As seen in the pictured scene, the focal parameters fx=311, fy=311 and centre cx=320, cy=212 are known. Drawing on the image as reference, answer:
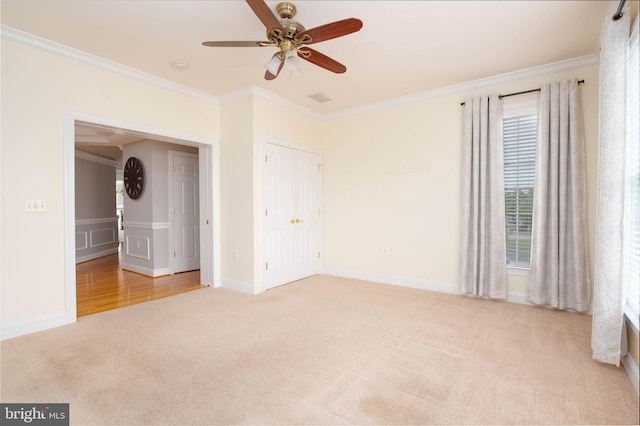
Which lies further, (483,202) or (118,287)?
(118,287)

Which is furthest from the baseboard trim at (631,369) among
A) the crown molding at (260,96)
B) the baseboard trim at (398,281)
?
the crown molding at (260,96)

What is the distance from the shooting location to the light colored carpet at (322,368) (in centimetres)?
180

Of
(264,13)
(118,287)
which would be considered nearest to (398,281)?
(264,13)

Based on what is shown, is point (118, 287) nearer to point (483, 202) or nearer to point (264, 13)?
point (264, 13)

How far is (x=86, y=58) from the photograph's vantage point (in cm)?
328

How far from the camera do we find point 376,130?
4930 millimetres

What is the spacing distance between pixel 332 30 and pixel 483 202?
111 inches

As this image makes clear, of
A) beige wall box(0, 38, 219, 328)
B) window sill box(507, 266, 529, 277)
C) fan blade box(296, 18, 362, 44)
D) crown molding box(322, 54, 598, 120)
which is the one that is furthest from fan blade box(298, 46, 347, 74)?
window sill box(507, 266, 529, 277)

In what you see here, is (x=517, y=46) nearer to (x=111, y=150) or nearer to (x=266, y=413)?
(x=266, y=413)

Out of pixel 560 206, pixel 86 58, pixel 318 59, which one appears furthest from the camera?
pixel 560 206

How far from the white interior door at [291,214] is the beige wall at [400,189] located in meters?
0.30

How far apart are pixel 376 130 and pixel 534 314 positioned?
3.21 meters

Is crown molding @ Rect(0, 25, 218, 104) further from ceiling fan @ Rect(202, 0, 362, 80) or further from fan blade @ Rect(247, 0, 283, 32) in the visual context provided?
fan blade @ Rect(247, 0, 283, 32)

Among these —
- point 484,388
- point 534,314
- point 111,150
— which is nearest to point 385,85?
point 534,314
